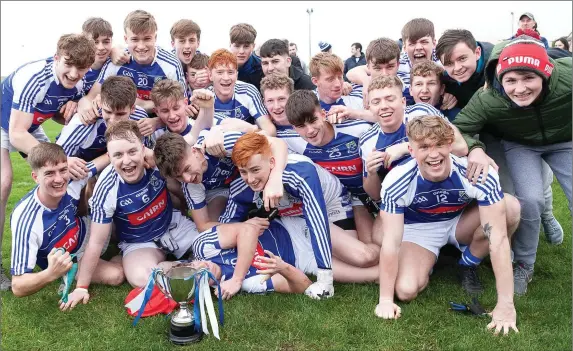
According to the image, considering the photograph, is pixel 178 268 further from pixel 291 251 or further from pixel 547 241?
pixel 547 241

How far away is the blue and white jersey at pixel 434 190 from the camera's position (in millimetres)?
3572

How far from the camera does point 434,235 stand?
4.12 metres

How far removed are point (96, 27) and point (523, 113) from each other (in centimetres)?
409

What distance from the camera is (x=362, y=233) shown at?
14.8 ft

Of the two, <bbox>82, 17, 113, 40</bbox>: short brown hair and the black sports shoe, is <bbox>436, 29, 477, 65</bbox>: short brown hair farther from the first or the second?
<bbox>82, 17, 113, 40</bbox>: short brown hair

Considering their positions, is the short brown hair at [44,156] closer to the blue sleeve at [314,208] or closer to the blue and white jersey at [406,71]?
the blue sleeve at [314,208]

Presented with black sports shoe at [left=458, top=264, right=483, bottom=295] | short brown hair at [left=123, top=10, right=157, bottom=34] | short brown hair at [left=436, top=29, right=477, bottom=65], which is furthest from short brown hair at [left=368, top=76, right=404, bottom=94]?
short brown hair at [left=123, top=10, right=157, bottom=34]

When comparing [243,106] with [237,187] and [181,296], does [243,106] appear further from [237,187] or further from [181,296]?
[181,296]

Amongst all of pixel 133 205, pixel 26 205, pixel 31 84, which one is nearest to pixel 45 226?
pixel 26 205

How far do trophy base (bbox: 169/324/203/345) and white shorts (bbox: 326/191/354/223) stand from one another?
5.44 feet

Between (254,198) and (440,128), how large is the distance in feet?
5.65

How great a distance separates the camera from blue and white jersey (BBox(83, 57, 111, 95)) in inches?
202

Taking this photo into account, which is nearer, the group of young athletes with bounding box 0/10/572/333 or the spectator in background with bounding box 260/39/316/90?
the group of young athletes with bounding box 0/10/572/333

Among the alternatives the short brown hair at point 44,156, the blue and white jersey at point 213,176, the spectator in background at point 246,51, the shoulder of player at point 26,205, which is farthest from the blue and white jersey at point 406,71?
the shoulder of player at point 26,205
